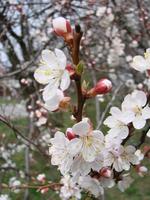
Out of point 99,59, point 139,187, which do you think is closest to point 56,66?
point 139,187

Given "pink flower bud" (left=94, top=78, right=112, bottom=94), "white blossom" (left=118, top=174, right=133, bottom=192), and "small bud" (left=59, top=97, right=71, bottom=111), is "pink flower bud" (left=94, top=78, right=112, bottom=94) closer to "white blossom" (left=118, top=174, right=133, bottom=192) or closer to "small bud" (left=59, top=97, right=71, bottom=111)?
"small bud" (left=59, top=97, right=71, bottom=111)

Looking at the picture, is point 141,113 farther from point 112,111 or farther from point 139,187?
point 139,187

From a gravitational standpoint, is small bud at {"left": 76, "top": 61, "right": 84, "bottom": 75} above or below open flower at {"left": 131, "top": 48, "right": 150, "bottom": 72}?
below

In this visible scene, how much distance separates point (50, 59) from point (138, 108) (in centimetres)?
27

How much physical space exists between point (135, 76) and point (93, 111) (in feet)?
12.1

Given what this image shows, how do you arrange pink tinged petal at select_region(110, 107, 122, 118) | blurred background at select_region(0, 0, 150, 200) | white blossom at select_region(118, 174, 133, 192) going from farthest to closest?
blurred background at select_region(0, 0, 150, 200) < white blossom at select_region(118, 174, 133, 192) < pink tinged petal at select_region(110, 107, 122, 118)

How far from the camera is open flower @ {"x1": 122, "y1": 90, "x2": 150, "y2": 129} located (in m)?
1.19

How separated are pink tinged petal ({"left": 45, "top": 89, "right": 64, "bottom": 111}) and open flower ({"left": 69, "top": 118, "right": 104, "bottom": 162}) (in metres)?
0.08

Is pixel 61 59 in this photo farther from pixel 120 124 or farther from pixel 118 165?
pixel 118 165

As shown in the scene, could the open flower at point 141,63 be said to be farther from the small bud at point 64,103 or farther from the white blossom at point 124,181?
the white blossom at point 124,181

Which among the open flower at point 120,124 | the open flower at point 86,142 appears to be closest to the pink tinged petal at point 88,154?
the open flower at point 86,142

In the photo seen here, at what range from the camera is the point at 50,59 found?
3.87ft

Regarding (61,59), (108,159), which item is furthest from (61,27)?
(108,159)

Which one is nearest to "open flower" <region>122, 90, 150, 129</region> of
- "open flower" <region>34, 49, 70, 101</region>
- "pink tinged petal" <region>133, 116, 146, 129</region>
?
"pink tinged petal" <region>133, 116, 146, 129</region>
